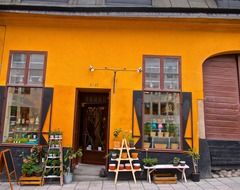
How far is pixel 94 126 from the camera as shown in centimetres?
857

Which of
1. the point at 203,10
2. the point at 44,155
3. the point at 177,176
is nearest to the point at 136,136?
the point at 177,176

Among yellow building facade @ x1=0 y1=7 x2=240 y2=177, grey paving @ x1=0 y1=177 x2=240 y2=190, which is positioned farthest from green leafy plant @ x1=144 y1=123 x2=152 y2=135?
grey paving @ x1=0 y1=177 x2=240 y2=190

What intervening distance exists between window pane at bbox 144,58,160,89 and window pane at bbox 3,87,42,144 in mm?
3286

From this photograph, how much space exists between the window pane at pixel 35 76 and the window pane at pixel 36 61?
13 centimetres

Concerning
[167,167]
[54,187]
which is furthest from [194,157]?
[54,187]

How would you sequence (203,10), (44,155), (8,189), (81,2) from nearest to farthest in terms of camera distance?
(8,189) → (44,155) → (203,10) → (81,2)

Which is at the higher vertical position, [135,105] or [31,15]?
[31,15]

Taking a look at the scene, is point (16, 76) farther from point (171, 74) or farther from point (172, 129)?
→ point (172, 129)

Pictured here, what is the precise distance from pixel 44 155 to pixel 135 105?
2.99m

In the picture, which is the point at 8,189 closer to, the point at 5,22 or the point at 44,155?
the point at 44,155

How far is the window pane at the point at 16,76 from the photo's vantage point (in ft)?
23.8

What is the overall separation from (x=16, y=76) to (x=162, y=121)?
4.64m

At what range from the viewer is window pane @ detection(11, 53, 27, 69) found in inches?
289

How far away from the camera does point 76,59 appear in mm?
7445
